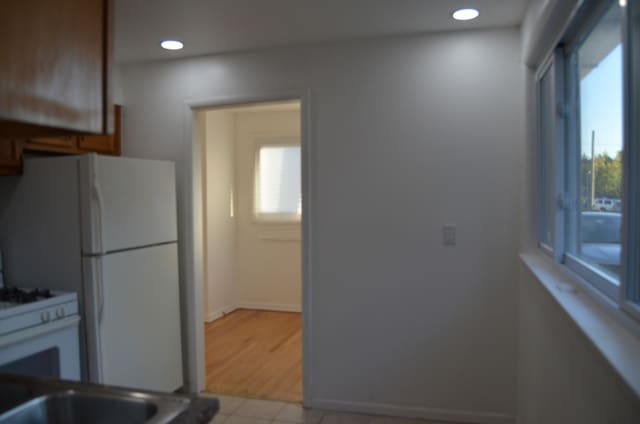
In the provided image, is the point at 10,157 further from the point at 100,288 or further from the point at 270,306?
the point at 270,306

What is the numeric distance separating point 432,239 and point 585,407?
1.61m

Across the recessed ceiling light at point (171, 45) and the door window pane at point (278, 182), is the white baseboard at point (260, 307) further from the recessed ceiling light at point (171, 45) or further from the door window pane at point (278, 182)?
the recessed ceiling light at point (171, 45)

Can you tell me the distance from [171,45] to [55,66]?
233 cm

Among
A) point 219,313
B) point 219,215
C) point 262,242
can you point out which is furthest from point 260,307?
point 219,215

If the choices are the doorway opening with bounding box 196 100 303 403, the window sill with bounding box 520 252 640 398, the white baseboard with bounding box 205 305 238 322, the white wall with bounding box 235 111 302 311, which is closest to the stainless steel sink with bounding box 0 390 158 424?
the window sill with bounding box 520 252 640 398

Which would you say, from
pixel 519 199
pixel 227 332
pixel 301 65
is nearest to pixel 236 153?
pixel 227 332

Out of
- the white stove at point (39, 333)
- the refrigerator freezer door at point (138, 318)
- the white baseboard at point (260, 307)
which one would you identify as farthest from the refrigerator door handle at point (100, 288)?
the white baseboard at point (260, 307)

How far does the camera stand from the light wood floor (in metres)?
3.29

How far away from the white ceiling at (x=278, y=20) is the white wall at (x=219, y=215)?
2.03 m

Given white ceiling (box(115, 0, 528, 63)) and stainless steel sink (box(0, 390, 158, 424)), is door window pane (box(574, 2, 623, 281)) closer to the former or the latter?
white ceiling (box(115, 0, 528, 63))

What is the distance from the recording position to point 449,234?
9.10ft

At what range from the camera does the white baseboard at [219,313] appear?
5.03 meters

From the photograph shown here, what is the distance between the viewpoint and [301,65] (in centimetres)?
297

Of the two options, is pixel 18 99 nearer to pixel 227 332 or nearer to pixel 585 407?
pixel 585 407
